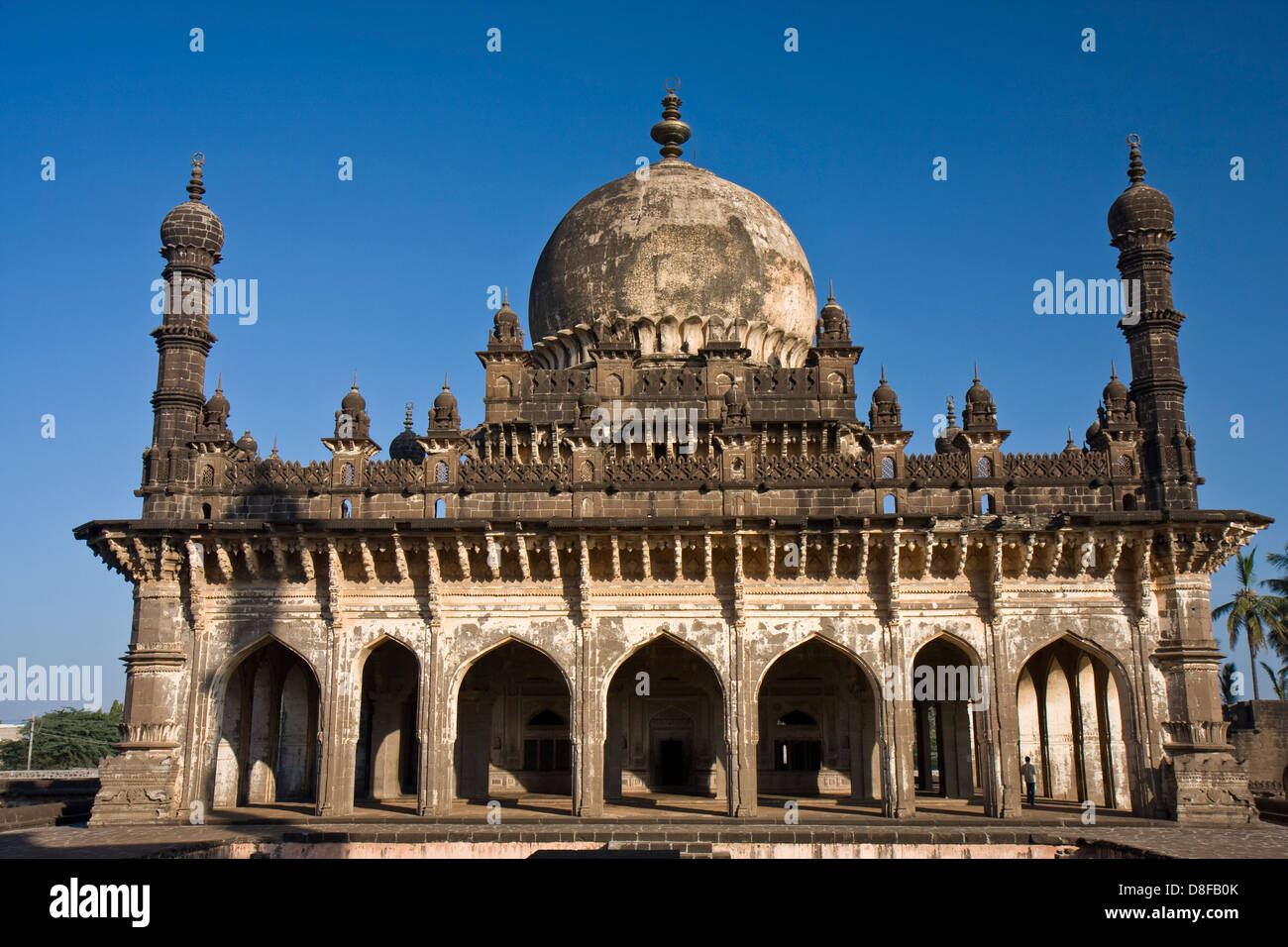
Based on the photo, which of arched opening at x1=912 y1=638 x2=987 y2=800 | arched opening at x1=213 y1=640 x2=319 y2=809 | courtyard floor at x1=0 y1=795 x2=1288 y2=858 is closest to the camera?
courtyard floor at x1=0 y1=795 x2=1288 y2=858

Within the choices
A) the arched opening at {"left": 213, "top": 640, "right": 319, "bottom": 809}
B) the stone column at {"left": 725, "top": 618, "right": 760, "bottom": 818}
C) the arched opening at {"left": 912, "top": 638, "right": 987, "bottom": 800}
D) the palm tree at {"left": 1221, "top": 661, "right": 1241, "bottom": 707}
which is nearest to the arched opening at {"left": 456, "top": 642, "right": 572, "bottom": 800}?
the arched opening at {"left": 213, "top": 640, "right": 319, "bottom": 809}

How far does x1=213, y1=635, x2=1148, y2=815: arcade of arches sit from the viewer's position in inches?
920

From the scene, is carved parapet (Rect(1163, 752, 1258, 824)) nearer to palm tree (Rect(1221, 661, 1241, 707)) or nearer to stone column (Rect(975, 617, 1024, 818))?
stone column (Rect(975, 617, 1024, 818))

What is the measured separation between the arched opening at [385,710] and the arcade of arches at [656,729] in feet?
0.11

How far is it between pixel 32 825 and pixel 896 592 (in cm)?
1612

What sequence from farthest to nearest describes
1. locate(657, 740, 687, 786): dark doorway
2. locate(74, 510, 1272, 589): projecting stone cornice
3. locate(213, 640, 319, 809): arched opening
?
locate(657, 740, 687, 786): dark doorway → locate(213, 640, 319, 809): arched opening → locate(74, 510, 1272, 589): projecting stone cornice

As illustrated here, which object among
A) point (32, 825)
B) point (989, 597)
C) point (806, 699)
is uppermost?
point (989, 597)

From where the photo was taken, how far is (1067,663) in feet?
79.4

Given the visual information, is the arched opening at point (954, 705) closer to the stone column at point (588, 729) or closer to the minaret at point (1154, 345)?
the minaret at point (1154, 345)

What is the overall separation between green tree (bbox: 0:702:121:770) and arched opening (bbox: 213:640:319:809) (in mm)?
40087

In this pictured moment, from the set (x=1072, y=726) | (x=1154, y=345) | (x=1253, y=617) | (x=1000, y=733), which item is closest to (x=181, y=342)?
(x=1000, y=733)
